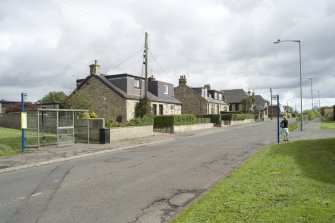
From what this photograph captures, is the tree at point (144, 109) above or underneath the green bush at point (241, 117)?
above

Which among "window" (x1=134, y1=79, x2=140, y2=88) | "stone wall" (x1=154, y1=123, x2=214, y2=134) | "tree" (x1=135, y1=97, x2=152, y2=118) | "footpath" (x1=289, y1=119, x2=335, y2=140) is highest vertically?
"window" (x1=134, y1=79, x2=140, y2=88)

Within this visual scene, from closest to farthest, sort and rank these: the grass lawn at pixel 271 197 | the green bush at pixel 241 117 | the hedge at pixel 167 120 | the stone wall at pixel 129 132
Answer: the grass lawn at pixel 271 197
the stone wall at pixel 129 132
the hedge at pixel 167 120
the green bush at pixel 241 117

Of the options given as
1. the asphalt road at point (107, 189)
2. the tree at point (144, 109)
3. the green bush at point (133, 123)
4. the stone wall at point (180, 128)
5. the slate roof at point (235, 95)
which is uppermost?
the slate roof at point (235, 95)

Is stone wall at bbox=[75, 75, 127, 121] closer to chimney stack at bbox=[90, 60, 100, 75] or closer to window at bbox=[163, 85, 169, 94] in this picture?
chimney stack at bbox=[90, 60, 100, 75]

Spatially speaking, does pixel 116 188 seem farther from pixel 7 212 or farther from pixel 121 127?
pixel 121 127

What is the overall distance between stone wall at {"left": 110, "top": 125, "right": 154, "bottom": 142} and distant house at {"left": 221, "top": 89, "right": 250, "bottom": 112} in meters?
62.4

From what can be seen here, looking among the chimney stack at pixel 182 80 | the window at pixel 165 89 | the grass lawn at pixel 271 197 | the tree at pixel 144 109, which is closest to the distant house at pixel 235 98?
the chimney stack at pixel 182 80

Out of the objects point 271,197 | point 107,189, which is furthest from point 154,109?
point 271,197

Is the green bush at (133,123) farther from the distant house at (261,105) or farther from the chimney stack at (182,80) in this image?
the distant house at (261,105)

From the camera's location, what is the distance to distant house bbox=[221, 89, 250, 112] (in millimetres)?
91125

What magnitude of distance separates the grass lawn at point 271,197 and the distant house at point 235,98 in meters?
80.6

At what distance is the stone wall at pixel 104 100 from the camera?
37.9 meters

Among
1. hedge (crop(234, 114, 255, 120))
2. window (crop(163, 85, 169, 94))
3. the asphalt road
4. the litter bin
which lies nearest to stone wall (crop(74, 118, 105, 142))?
the litter bin

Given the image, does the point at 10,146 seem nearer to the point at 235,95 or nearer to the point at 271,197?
the point at 271,197
